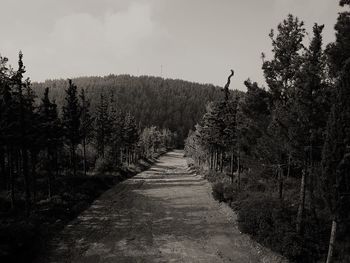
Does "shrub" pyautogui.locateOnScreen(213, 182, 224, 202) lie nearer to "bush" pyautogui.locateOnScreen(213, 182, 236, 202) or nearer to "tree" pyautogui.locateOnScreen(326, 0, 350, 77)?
"bush" pyautogui.locateOnScreen(213, 182, 236, 202)

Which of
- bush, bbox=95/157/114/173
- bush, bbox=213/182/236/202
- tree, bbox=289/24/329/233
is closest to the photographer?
tree, bbox=289/24/329/233

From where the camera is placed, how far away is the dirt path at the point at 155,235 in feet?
55.0

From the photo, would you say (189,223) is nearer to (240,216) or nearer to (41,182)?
(240,216)

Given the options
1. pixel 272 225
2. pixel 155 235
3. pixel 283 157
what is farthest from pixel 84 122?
pixel 272 225

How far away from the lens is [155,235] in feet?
66.3

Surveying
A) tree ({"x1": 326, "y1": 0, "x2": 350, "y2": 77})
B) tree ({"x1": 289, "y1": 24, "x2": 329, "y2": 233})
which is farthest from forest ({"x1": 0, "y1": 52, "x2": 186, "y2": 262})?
tree ({"x1": 326, "y1": 0, "x2": 350, "y2": 77})

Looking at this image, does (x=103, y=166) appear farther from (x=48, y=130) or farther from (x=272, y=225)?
(x=272, y=225)

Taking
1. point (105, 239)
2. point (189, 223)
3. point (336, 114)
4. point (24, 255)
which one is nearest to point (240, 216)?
point (189, 223)

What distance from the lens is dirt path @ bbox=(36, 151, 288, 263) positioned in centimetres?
1675

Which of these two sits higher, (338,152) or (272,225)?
(338,152)

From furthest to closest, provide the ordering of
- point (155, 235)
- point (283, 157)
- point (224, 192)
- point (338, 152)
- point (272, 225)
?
point (224, 192) → point (283, 157) → point (155, 235) → point (272, 225) → point (338, 152)

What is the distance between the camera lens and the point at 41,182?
34.9 meters

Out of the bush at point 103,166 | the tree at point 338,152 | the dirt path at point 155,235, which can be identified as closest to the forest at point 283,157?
the tree at point 338,152

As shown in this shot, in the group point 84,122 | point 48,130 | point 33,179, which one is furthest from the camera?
point 84,122
